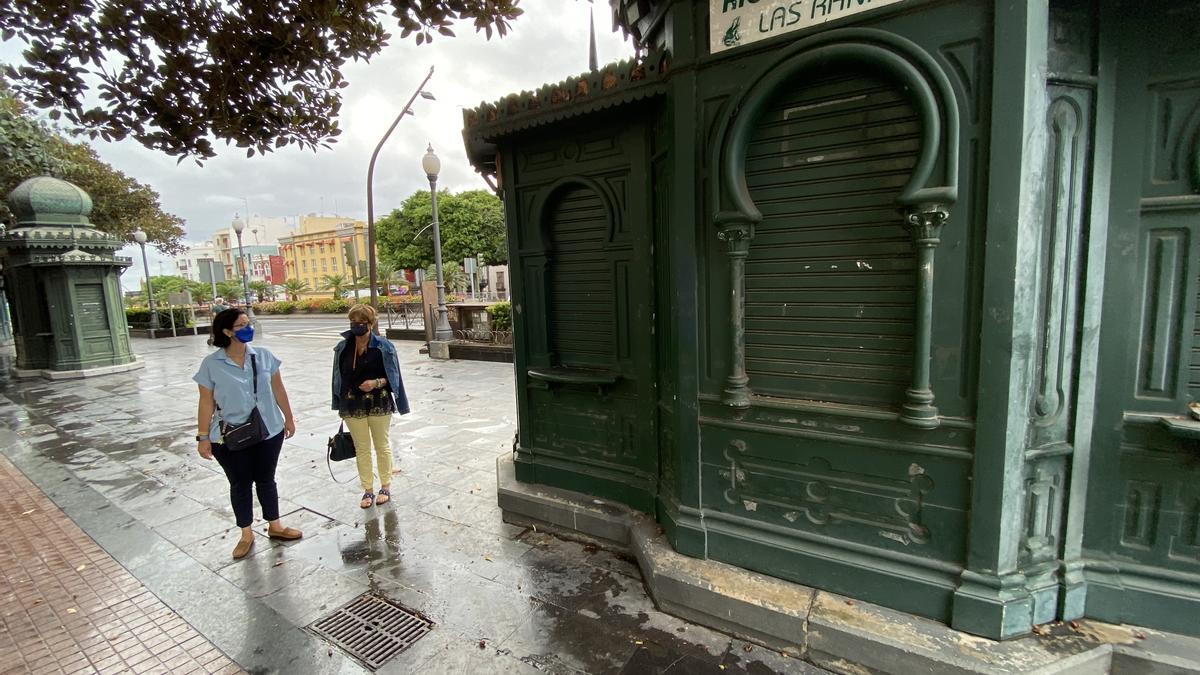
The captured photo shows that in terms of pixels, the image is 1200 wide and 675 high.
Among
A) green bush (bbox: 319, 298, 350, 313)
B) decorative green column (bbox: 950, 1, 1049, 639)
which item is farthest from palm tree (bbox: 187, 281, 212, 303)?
decorative green column (bbox: 950, 1, 1049, 639)

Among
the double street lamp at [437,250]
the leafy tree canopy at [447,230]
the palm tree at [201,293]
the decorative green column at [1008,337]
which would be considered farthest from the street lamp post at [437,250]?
the palm tree at [201,293]

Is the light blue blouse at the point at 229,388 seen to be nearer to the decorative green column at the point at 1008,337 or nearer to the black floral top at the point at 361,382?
the black floral top at the point at 361,382

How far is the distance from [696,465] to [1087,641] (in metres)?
2.10

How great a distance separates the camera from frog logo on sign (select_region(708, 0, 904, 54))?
8.77ft

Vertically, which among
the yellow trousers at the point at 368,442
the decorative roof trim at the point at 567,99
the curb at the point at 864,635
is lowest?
the curb at the point at 864,635

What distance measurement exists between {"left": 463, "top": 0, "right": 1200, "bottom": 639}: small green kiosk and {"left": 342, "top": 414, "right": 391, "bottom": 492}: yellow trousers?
2985mm

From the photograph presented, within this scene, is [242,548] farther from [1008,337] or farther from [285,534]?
[1008,337]

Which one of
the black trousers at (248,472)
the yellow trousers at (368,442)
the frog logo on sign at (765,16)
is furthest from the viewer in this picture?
the yellow trousers at (368,442)

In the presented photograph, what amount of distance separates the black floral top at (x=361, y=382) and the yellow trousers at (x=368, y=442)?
0.27 feet

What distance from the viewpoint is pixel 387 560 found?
13.2 feet

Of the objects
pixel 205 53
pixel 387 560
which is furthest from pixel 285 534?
pixel 205 53

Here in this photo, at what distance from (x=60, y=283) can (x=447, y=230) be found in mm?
25572

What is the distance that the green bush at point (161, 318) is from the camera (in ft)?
80.5

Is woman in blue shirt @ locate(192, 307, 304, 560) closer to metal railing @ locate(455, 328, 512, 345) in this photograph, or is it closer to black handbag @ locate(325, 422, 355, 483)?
black handbag @ locate(325, 422, 355, 483)
